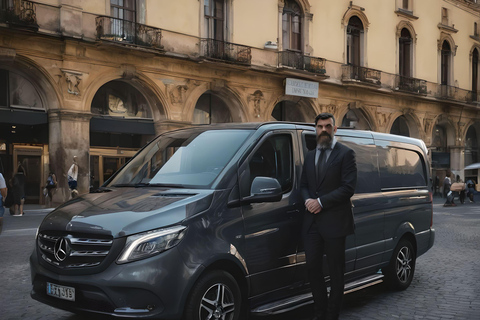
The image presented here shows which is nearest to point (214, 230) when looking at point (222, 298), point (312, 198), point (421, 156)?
point (222, 298)

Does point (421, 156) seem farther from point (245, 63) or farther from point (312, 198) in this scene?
point (245, 63)

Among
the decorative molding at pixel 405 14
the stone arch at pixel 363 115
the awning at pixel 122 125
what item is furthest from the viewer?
the decorative molding at pixel 405 14

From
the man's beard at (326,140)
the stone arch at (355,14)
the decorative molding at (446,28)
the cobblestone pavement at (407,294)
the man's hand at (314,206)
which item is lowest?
the cobblestone pavement at (407,294)

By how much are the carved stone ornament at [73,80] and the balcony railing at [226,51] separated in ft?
18.5

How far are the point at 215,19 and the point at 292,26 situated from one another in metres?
4.99

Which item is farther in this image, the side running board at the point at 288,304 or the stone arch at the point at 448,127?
the stone arch at the point at 448,127

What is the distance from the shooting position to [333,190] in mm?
5117

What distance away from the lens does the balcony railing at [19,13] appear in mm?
18688

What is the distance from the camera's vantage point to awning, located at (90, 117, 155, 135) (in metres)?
21.8

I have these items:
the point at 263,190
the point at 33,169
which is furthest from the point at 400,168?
the point at 33,169

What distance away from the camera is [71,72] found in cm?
2073

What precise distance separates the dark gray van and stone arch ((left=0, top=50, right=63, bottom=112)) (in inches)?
615

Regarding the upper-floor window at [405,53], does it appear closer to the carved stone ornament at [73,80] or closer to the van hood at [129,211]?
the carved stone ornament at [73,80]

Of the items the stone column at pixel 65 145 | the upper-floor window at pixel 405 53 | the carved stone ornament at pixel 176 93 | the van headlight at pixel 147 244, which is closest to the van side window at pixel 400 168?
the van headlight at pixel 147 244
